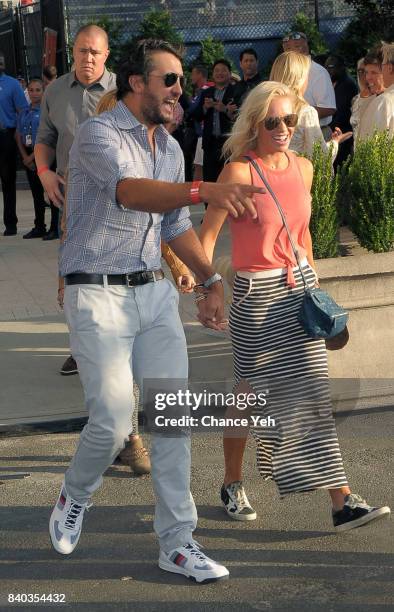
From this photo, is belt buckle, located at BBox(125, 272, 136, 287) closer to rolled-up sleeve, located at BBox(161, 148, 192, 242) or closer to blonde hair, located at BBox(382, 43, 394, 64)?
rolled-up sleeve, located at BBox(161, 148, 192, 242)

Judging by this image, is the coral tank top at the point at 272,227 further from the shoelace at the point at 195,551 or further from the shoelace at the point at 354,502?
the shoelace at the point at 195,551

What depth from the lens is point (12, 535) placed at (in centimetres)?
526

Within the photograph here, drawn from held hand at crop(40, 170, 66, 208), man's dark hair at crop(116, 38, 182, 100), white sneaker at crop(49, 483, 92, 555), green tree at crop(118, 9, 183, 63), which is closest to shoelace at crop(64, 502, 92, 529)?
white sneaker at crop(49, 483, 92, 555)

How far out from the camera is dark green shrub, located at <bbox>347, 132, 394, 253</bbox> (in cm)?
754

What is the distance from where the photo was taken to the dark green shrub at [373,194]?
24.7ft

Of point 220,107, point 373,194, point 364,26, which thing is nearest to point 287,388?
point 373,194

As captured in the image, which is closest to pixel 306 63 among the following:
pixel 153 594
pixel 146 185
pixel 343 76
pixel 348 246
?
pixel 348 246

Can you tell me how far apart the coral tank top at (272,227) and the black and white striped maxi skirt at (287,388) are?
0.08 metres

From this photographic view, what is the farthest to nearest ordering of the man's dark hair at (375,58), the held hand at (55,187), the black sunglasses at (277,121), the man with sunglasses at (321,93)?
the man with sunglasses at (321,93) → the man's dark hair at (375,58) → the held hand at (55,187) → the black sunglasses at (277,121)

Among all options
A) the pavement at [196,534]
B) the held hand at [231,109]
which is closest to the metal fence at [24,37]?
the held hand at [231,109]

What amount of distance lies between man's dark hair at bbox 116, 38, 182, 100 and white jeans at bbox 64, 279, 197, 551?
79 centimetres

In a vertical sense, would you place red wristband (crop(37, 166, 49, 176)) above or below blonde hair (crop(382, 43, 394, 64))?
below

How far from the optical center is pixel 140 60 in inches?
179

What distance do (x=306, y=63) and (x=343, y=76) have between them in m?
6.38
